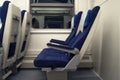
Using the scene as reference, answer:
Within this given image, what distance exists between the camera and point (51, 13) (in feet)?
13.8

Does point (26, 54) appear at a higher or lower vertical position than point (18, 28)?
lower

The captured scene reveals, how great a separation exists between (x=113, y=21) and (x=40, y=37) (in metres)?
1.94

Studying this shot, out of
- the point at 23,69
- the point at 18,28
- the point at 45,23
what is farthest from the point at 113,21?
the point at 23,69

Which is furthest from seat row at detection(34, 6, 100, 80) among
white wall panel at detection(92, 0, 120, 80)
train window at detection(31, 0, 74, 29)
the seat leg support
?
train window at detection(31, 0, 74, 29)

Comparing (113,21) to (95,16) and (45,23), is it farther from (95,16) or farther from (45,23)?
(45,23)

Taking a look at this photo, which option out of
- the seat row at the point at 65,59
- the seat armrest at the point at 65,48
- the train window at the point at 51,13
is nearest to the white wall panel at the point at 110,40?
the seat row at the point at 65,59

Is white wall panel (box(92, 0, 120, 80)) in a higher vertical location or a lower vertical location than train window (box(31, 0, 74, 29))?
lower

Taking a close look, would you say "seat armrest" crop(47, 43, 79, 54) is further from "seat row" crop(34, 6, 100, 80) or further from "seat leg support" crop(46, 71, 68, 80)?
"seat leg support" crop(46, 71, 68, 80)

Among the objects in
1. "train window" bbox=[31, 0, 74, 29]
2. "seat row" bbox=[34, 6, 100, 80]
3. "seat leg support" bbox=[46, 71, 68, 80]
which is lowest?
"seat leg support" bbox=[46, 71, 68, 80]

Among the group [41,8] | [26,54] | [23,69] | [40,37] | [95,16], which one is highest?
[41,8]

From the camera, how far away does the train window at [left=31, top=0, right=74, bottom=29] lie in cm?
420

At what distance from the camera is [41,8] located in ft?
13.9

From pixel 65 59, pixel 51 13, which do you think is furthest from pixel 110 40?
pixel 51 13

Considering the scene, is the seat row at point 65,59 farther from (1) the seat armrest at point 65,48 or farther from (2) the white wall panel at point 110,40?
(2) the white wall panel at point 110,40
